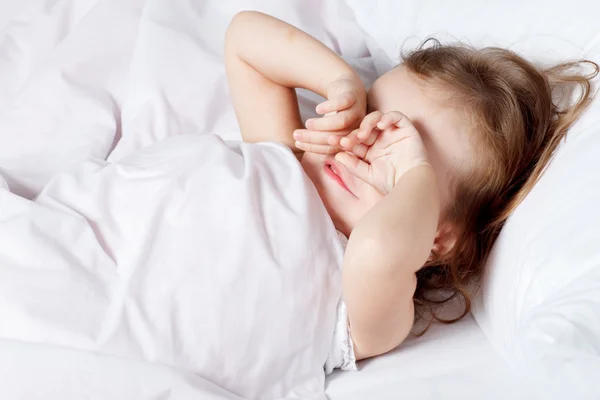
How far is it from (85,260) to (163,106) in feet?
1.41

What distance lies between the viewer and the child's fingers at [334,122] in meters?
0.98

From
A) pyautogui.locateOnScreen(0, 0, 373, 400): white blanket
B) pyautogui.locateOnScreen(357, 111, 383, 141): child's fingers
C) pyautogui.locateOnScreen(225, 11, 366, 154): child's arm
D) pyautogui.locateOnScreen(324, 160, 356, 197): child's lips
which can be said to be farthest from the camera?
pyautogui.locateOnScreen(225, 11, 366, 154): child's arm

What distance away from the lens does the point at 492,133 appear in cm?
104

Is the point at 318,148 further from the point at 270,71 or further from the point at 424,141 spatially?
the point at 270,71

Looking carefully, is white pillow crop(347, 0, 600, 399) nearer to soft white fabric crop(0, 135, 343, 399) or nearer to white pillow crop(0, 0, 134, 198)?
soft white fabric crop(0, 135, 343, 399)

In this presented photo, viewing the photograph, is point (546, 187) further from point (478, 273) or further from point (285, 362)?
point (285, 362)

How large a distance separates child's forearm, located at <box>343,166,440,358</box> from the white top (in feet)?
0.05

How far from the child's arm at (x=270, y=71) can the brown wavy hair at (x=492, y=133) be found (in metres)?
0.15

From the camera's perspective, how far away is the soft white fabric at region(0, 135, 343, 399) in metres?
0.90

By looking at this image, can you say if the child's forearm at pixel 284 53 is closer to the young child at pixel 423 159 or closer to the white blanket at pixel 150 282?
the young child at pixel 423 159

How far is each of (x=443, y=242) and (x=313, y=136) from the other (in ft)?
0.84

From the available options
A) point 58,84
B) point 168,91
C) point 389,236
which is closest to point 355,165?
point 389,236

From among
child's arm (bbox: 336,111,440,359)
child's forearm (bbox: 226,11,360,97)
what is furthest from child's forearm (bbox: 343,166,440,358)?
child's forearm (bbox: 226,11,360,97)

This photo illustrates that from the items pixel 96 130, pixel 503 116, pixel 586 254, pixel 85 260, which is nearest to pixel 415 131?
pixel 503 116
